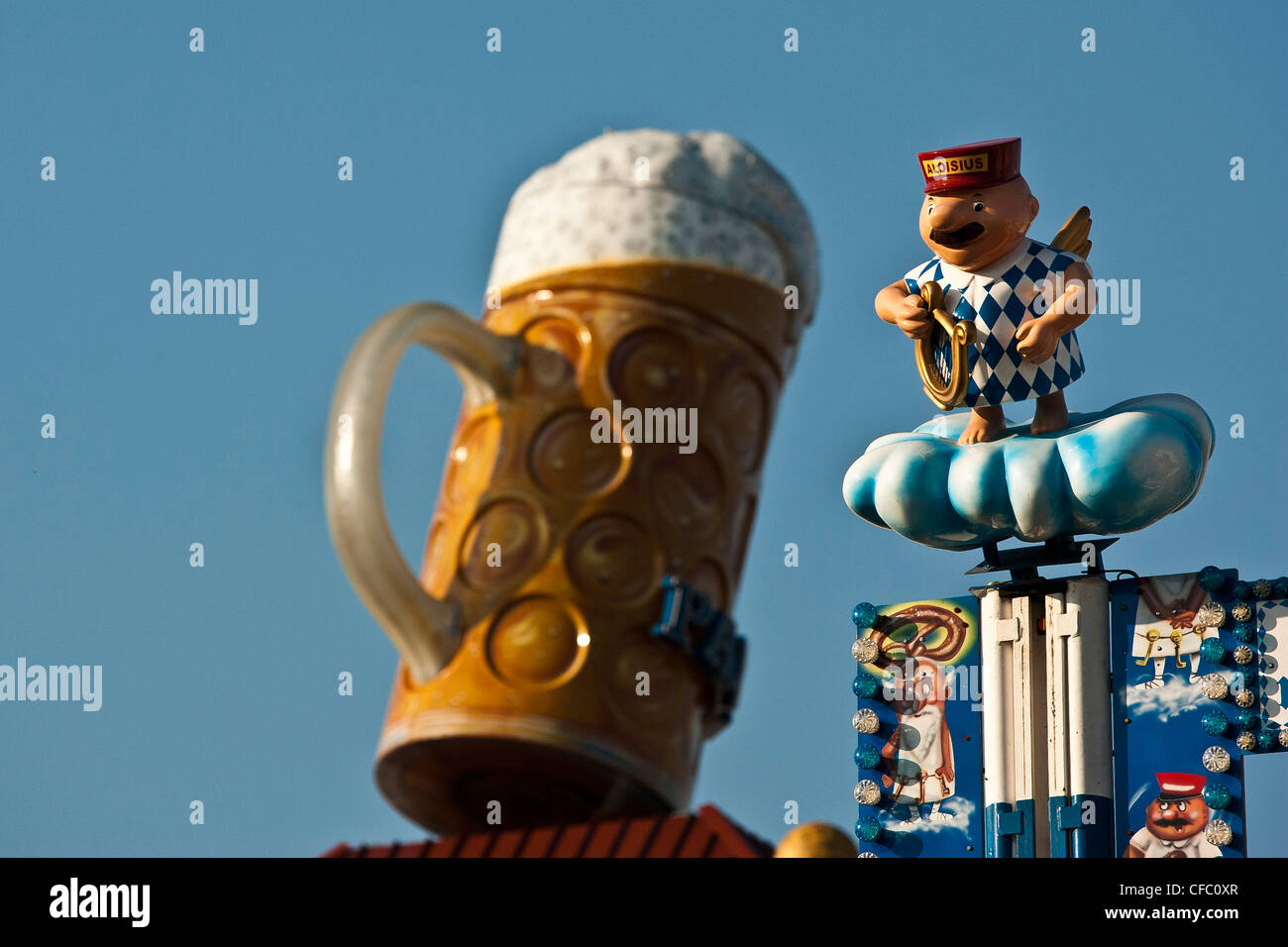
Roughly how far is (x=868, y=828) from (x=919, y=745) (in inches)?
24.0

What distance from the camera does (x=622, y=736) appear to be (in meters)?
17.0

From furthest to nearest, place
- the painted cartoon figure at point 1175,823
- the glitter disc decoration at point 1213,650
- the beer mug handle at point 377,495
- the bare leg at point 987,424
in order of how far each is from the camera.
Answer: the beer mug handle at point 377,495 < the bare leg at point 987,424 < the glitter disc decoration at point 1213,650 < the painted cartoon figure at point 1175,823

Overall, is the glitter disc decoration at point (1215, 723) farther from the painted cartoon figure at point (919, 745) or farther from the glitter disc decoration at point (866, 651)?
the glitter disc decoration at point (866, 651)

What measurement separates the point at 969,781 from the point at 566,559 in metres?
5.30

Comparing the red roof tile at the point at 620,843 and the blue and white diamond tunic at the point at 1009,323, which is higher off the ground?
the blue and white diamond tunic at the point at 1009,323

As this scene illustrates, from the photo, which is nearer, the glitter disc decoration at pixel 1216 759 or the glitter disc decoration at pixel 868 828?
the glitter disc decoration at pixel 1216 759

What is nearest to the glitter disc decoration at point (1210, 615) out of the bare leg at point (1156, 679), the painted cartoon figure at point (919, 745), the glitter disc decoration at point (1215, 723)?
the bare leg at point (1156, 679)

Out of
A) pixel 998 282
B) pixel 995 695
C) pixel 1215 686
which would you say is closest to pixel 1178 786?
pixel 1215 686

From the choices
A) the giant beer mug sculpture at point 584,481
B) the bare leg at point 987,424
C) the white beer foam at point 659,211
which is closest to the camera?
the bare leg at point 987,424

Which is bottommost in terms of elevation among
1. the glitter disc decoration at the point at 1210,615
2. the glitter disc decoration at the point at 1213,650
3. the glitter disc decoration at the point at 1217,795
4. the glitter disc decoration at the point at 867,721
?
the glitter disc decoration at the point at 1217,795

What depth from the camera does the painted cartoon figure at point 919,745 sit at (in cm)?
1312

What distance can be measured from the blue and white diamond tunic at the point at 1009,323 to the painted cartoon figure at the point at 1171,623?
1.34 metres

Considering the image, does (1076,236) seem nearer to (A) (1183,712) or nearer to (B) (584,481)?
(A) (1183,712)

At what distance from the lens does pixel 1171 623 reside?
12453 millimetres
